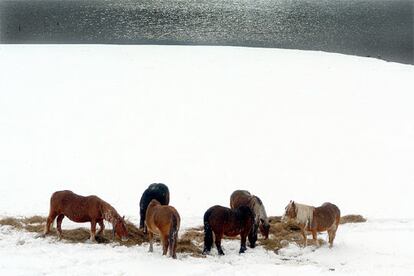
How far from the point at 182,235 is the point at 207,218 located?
152 cm

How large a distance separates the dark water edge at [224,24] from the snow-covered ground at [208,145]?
941 inches

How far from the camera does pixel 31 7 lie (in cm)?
8738

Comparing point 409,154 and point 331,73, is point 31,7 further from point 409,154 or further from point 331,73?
point 409,154

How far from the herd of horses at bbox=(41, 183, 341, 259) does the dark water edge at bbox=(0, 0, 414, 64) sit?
42137 mm

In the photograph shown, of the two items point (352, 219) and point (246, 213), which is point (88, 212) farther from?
point (352, 219)

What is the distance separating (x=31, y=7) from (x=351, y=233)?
84.5 m

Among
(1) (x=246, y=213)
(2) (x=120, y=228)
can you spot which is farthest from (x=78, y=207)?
(1) (x=246, y=213)

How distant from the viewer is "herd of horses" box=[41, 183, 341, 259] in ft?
36.9

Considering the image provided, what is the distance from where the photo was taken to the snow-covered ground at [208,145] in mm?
11438

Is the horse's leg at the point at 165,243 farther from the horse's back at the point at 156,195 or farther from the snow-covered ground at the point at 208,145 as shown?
the horse's back at the point at 156,195

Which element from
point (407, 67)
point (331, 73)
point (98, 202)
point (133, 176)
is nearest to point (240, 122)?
point (133, 176)

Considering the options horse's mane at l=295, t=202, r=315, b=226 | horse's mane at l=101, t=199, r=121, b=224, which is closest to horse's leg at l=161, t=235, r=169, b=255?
horse's mane at l=101, t=199, r=121, b=224

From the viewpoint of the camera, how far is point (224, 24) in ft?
232

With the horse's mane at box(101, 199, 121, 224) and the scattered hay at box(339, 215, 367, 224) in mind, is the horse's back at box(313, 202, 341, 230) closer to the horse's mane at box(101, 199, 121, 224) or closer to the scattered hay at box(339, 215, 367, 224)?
the scattered hay at box(339, 215, 367, 224)
